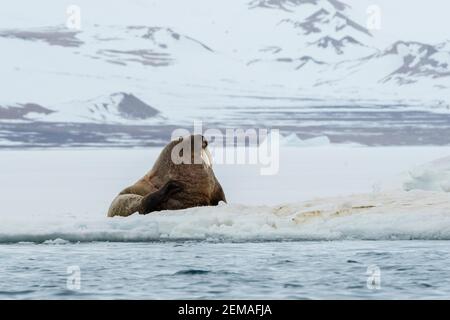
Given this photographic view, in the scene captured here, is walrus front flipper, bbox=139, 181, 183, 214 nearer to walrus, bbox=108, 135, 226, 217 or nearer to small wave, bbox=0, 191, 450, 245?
walrus, bbox=108, 135, 226, 217

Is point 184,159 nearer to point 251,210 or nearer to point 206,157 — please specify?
point 206,157

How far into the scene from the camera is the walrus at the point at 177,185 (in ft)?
50.1

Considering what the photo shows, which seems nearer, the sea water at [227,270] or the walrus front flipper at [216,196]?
the sea water at [227,270]

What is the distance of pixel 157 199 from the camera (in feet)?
49.8

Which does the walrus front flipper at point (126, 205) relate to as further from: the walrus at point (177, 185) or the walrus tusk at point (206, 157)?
the walrus tusk at point (206, 157)

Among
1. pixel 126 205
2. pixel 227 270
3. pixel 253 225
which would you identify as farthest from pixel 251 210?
pixel 227 270

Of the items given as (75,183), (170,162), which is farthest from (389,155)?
(170,162)

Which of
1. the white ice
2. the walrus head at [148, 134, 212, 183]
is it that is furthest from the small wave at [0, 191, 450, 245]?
the walrus head at [148, 134, 212, 183]

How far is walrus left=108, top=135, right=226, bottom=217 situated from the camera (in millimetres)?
15281

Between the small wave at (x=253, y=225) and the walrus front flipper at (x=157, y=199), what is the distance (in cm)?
24

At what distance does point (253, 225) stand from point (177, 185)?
5.18 ft

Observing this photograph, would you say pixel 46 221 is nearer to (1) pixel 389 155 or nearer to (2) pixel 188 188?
(2) pixel 188 188

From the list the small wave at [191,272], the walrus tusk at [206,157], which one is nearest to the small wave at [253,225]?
the walrus tusk at [206,157]

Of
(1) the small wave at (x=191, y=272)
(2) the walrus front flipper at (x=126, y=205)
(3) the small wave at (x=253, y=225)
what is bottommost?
(1) the small wave at (x=191, y=272)
